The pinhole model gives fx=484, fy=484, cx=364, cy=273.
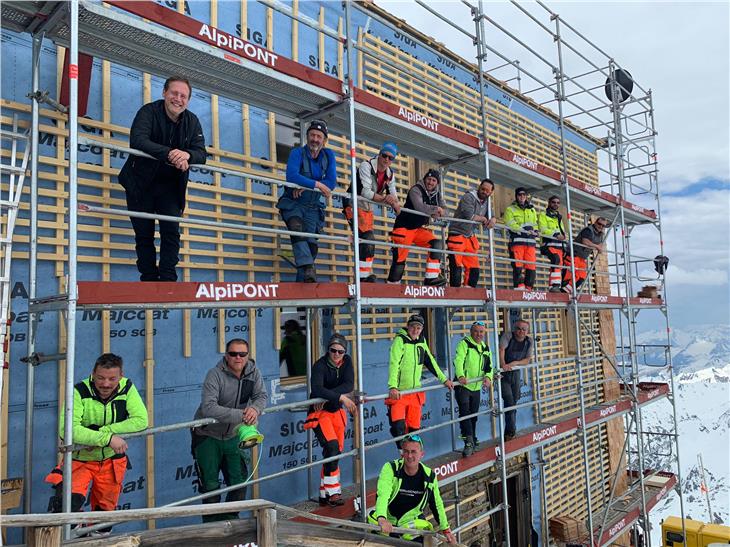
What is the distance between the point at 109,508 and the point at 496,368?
5.45 meters

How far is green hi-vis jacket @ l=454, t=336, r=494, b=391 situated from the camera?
279 inches

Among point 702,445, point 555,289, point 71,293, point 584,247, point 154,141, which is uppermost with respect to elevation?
point 154,141

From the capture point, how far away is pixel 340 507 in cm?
548

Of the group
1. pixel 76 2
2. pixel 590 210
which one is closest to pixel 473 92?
pixel 590 210

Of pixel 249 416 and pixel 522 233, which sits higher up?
pixel 522 233

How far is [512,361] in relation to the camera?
8.18m

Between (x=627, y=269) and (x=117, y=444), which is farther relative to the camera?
(x=627, y=269)

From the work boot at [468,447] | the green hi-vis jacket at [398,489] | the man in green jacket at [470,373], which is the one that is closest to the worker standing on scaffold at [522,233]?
the man in green jacket at [470,373]

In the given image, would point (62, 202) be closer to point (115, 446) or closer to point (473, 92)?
point (115, 446)

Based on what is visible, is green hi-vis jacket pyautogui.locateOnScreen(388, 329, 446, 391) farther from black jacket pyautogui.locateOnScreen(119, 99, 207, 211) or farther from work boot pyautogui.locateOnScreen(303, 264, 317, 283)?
black jacket pyautogui.locateOnScreen(119, 99, 207, 211)

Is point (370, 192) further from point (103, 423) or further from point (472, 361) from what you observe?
point (103, 423)

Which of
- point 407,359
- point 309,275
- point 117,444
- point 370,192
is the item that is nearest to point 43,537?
point 117,444

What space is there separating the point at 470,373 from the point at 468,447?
1.06 meters

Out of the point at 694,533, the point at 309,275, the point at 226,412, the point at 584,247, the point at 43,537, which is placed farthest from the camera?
the point at 694,533
